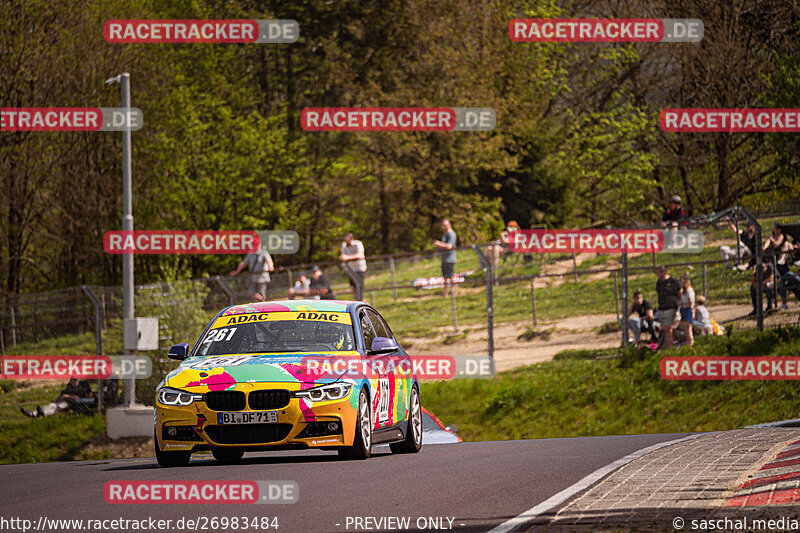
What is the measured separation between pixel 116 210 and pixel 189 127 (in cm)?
393

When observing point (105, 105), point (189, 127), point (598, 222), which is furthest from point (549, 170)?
point (105, 105)

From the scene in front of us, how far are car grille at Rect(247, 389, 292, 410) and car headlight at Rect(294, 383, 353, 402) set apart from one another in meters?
0.11

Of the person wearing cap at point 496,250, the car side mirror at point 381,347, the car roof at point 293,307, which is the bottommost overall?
the car side mirror at point 381,347

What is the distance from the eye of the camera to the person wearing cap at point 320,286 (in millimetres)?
27891

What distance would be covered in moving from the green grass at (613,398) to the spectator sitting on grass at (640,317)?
48cm

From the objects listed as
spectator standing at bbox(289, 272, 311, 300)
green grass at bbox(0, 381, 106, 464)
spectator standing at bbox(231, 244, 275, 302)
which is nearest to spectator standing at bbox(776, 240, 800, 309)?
spectator standing at bbox(289, 272, 311, 300)

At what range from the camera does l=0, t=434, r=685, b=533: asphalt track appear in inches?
351

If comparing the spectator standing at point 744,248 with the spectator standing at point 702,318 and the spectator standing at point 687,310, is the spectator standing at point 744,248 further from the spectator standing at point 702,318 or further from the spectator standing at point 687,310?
the spectator standing at point 687,310

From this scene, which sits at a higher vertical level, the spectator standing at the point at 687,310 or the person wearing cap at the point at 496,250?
the person wearing cap at the point at 496,250

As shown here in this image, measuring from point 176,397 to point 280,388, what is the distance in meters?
1.03

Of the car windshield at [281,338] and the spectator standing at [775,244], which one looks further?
the spectator standing at [775,244]

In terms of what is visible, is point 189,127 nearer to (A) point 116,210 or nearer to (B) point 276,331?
(A) point 116,210

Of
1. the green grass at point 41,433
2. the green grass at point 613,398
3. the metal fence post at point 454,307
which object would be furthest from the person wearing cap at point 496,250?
the green grass at point 41,433

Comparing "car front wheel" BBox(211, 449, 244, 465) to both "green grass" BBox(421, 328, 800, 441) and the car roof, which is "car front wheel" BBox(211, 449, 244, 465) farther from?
"green grass" BBox(421, 328, 800, 441)
